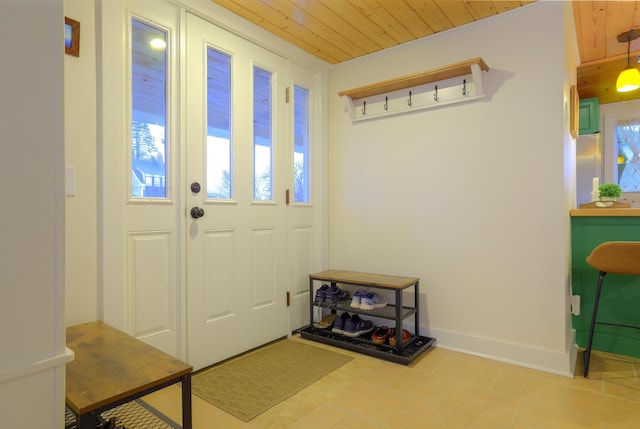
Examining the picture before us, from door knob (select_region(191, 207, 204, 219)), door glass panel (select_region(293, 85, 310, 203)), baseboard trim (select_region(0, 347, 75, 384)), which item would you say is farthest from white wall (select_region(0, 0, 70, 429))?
door glass panel (select_region(293, 85, 310, 203))

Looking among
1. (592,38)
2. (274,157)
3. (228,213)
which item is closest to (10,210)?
(228,213)

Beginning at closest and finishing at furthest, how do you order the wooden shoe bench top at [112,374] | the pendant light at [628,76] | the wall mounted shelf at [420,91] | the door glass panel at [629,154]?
1. the wooden shoe bench top at [112,374]
2. the wall mounted shelf at [420,91]
3. the pendant light at [628,76]
4. the door glass panel at [629,154]

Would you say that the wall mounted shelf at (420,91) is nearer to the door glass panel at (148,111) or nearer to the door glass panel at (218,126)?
the door glass panel at (218,126)

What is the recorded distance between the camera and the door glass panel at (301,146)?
9.61 feet

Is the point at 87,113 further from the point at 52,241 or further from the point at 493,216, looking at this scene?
the point at 493,216

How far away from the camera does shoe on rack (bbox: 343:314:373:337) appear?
2646mm

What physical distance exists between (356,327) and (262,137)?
1.55 m

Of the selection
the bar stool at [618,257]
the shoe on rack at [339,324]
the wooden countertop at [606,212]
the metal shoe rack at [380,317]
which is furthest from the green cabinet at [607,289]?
the shoe on rack at [339,324]

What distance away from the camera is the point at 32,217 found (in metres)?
0.81

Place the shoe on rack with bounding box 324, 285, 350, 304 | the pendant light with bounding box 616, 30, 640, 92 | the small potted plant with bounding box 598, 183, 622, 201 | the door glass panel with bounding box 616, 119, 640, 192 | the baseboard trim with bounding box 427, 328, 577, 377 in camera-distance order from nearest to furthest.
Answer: the baseboard trim with bounding box 427, 328, 577, 377 → the small potted plant with bounding box 598, 183, 622, 201 → the shoe on rack with bounding box 324, 285, 350, 304 → the pendant light with bounding box 616, 30, 640, 92 → the door glass panel with bounding box 616, 119, 640, 192

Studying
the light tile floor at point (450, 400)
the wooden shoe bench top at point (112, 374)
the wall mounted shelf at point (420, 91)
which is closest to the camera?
the wooden shoe bench top at point (112, 374)

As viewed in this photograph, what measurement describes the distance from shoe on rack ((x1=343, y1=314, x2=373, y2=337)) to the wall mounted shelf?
1603 millimetres

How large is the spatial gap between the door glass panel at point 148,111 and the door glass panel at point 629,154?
479 centimetres

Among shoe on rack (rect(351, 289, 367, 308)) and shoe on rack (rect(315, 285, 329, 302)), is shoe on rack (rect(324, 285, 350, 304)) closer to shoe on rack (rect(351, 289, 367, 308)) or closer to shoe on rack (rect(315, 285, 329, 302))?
shoe on rack (rect(315, 285, 329, 302))
